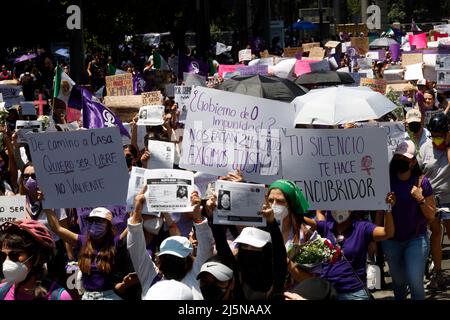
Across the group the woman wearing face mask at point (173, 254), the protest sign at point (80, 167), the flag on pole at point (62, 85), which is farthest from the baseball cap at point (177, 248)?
the flag on pole at point (62, 85)

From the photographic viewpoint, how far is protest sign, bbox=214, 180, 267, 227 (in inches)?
253

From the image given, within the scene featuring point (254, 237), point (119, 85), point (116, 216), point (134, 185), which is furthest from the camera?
point (119, 85)

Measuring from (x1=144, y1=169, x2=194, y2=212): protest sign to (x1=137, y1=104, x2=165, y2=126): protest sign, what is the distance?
4305 millimetres

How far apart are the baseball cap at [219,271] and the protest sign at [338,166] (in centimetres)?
190

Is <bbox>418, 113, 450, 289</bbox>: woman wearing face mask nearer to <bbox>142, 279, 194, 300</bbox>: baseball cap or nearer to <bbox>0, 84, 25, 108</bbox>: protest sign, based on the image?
<bbox>142, 279, 194, 300</bbox>: baseball cap

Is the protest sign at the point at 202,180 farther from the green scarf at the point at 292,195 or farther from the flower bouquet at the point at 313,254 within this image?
the flower bouquet at the point at 313,254

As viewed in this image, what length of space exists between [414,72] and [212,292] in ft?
42.6

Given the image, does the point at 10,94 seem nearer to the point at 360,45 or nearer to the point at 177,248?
the point at 360,45

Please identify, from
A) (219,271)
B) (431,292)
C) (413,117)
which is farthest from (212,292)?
(413,117)

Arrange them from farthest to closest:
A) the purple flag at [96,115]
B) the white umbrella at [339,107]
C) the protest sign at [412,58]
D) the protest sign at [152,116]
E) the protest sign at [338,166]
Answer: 1. the protest sign at [412,58]
2. the protest sign at [152,116]
3. the purple flag at [96,115]
4. the white umbrella at [339,107]
5. the protest sign at [338,166]

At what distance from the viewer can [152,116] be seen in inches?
449

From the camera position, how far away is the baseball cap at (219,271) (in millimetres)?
5574

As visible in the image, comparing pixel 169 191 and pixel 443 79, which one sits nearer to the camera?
pixel 169 191

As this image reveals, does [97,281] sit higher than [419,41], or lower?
higher
